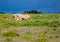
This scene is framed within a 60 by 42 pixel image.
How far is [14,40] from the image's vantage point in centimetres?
1217

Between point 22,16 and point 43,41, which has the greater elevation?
point 22,16

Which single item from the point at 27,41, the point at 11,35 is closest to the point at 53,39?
the point at 27,41

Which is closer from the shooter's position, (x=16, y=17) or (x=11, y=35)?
(x=11, y=35)

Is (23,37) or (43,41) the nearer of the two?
(43,41)

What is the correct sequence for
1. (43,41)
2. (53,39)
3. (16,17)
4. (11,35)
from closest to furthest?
(43,41)
(53,39)
(11,35)
(16,17)

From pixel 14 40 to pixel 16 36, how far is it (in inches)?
57.7

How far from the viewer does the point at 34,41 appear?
11.8 metres

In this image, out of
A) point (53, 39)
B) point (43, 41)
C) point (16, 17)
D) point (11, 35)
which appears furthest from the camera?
point (16, 17)

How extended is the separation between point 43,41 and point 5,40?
186cm

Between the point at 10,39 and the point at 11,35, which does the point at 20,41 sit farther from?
the point at 11,35

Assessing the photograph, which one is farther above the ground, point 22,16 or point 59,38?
point 22,16

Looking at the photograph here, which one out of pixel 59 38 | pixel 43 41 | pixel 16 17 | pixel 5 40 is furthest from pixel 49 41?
pixel 16 17

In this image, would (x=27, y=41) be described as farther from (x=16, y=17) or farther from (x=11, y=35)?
(x=16, y=17)

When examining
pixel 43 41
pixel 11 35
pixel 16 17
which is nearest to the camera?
pixel 43 41
